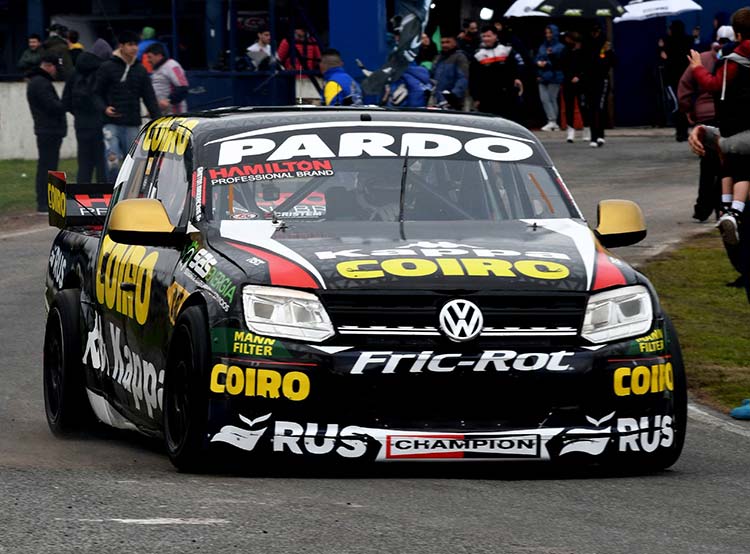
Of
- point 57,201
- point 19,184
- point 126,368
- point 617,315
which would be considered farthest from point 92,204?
point 19,184

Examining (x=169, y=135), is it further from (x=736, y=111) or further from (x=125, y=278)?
(x=736, y=111)

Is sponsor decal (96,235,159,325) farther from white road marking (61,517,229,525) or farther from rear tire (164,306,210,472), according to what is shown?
white road marking (61,517,229,525)

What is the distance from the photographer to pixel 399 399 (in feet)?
22.7

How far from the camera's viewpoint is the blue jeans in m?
22.0

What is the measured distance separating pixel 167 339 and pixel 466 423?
4.31 feet

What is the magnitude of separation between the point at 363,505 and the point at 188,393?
105 centimetres

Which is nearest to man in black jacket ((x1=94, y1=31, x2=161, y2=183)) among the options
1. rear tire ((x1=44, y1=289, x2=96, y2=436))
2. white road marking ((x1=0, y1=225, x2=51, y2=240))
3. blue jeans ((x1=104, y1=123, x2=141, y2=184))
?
blue jeans ((x1=104, y1=123, x2=141, y2=184))

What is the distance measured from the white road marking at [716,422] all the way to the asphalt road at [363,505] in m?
0.04

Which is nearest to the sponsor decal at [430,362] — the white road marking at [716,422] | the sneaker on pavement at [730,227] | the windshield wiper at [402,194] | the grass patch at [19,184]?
the windshield wiper at [402,194]

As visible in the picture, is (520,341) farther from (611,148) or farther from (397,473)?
(611,148)

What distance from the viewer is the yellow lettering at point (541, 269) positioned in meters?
7.09

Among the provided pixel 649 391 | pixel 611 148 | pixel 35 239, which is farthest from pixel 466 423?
pixel 611 148

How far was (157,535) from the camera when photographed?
5.76 m

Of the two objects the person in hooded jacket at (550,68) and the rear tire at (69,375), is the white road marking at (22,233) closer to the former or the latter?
the rear tire at (69,375)
